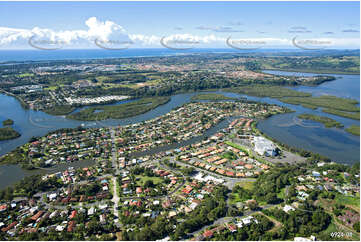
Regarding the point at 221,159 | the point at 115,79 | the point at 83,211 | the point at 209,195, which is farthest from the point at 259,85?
the point at 83,211

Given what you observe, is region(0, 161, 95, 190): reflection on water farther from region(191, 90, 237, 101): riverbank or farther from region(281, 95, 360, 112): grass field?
region(281, 95, 360, 112): grass field

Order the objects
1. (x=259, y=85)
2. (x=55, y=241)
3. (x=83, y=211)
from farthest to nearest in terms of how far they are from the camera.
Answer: (x=259, y=85) < (x=83, y=211) < (x=55, y=241)

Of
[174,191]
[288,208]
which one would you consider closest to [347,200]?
[288,208]

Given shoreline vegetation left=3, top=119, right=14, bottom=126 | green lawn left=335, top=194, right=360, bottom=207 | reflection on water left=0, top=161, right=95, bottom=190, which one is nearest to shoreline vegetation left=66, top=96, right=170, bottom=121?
shoreline vegetation left=3, top=119, right=14, bottom=126

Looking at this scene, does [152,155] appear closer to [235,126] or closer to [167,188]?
[167,188]

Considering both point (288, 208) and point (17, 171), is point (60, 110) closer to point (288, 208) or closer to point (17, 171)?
point (17, 171)

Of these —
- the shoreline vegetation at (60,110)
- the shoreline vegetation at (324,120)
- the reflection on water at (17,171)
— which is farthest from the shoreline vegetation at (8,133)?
the shoreline vegetation at (324,120)

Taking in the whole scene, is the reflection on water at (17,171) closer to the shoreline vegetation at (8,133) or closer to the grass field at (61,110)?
the shoreline vegetation at (8,133)

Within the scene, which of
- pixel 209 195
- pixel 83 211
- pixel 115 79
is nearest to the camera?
pixel 83 211
